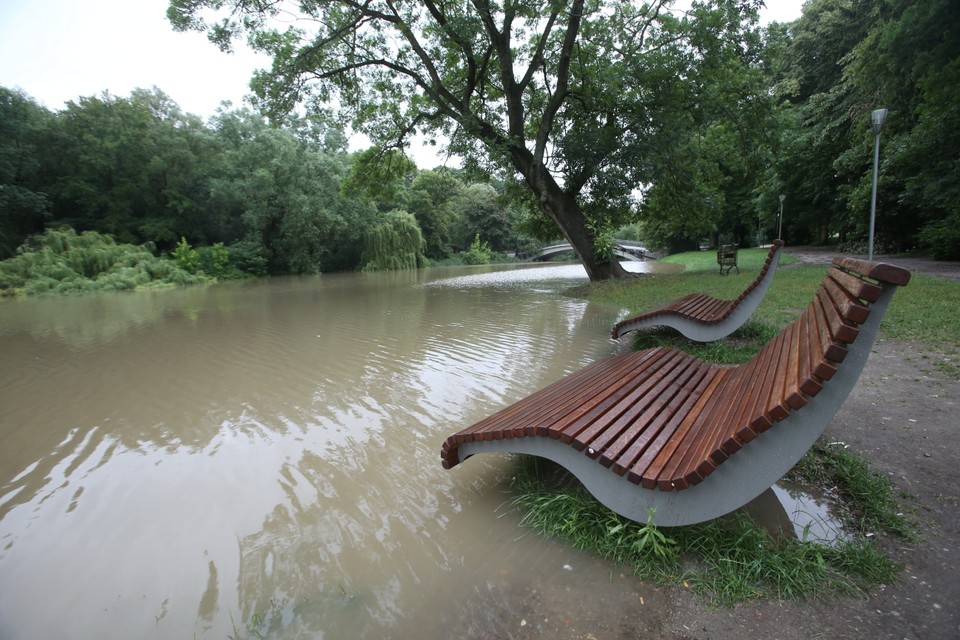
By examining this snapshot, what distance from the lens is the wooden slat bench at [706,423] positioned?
5.26 feet

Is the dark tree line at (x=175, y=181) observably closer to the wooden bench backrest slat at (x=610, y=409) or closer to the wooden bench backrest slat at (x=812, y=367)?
the wooden bench backrest slat at (x=610, y=409)

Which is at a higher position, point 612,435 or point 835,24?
point 835,24

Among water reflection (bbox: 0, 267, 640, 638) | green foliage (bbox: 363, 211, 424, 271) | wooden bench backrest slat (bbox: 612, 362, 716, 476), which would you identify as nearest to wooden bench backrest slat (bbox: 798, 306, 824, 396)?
wooden bench backrest slat (bbox: 612, 362, 716, 476)

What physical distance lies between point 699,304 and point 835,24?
2445cm

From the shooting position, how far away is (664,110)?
1315 cm

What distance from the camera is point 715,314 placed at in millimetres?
5438

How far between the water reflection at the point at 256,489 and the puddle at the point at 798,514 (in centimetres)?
102

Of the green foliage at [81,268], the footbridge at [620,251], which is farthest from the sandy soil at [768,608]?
the footbridge at [620,251]

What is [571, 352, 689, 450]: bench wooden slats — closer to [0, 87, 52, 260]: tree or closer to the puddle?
the puddle

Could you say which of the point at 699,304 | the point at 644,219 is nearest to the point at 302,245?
the point at 644,219

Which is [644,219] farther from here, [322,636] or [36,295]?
[36,295]

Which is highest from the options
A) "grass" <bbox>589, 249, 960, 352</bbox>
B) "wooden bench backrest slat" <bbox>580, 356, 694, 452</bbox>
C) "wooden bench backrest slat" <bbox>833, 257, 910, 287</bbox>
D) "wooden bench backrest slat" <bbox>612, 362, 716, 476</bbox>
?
"wooden bench backrest slat" <bbox>833, 257, 910, 287</bbox>

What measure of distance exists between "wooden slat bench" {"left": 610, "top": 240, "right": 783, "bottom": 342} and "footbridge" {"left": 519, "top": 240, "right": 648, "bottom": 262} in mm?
25745

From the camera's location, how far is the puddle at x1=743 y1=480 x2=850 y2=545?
2188 millimetres
